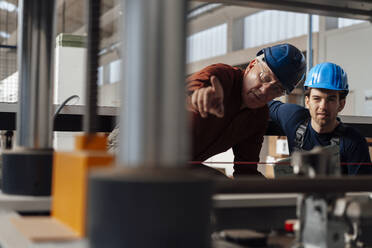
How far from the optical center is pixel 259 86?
1.79m

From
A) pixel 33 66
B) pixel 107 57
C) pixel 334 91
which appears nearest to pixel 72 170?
pixel 33 66

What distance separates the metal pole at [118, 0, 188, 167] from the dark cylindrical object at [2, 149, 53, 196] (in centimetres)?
35

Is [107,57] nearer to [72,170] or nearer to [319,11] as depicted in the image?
[319,11]

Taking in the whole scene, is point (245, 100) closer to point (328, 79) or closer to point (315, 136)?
point (315, 136)

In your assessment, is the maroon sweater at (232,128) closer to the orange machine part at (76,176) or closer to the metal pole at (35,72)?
the metal pole at (35,72)

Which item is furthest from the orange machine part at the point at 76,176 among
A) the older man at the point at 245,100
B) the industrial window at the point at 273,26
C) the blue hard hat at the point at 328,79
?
the industrial window at the point at 273,26

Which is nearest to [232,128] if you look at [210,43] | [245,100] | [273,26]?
[245,100]

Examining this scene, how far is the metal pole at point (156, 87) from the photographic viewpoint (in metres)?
0.39

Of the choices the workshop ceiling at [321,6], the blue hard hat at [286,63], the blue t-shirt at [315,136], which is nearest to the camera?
the workshop ceiling at [321,6]

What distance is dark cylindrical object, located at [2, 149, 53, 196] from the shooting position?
2.33 feet

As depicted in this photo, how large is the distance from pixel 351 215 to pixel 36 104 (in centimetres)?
46

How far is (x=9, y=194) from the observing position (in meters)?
0.73

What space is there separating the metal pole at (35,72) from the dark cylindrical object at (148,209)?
1.26 feet

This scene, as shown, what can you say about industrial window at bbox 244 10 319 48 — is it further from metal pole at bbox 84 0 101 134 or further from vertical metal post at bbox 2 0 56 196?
metal pole at bbox 84 0 101 134
